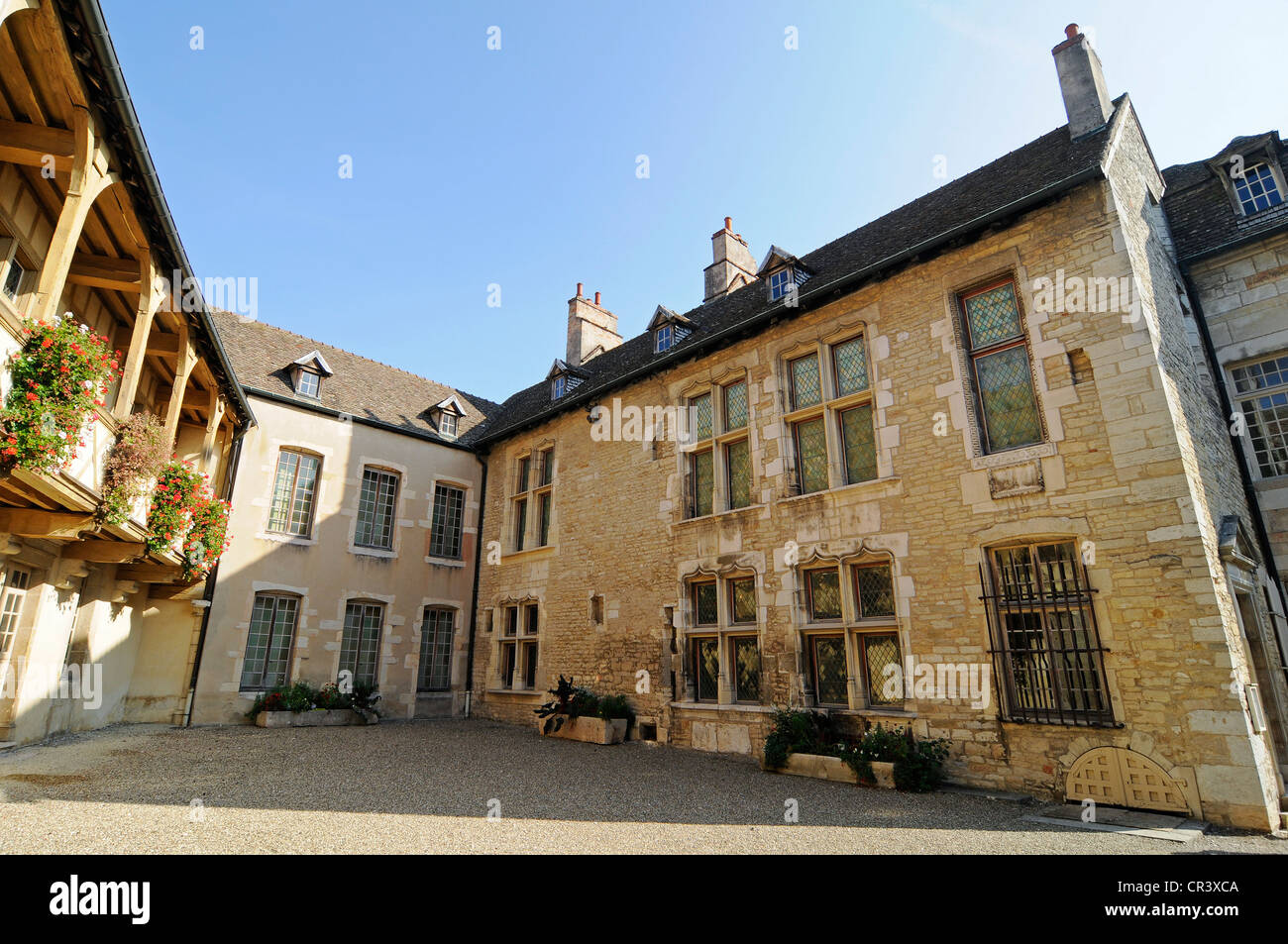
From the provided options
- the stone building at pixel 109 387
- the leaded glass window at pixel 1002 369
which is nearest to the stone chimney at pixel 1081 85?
the leaded glass window at pixel 1002 369

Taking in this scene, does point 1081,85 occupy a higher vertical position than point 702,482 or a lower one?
higher

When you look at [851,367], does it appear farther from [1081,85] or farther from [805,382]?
[1081,85]

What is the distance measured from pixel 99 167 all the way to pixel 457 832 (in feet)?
19.5

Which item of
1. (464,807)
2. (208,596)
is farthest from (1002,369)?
(208,596)

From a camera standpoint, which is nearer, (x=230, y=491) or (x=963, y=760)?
(x=963, y=760)

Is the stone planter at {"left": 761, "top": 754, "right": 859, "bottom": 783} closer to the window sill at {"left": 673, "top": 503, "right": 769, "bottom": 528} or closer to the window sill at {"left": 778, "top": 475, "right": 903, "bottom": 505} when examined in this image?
the window sill at {"left": 778, "top": 475, "right": 903, "bottom": 505}

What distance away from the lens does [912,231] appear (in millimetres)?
9133

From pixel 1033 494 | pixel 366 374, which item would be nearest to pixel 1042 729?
pixel 1033 494

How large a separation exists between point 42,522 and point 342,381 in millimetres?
9056

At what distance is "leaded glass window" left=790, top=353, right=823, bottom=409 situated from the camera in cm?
935

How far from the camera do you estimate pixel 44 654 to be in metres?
8.36

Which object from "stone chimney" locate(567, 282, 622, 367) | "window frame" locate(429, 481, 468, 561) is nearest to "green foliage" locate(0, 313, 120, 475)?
"window frame" locate(429, 481, 468, 561)

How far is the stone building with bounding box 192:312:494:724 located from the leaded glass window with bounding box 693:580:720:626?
665 centimetres
